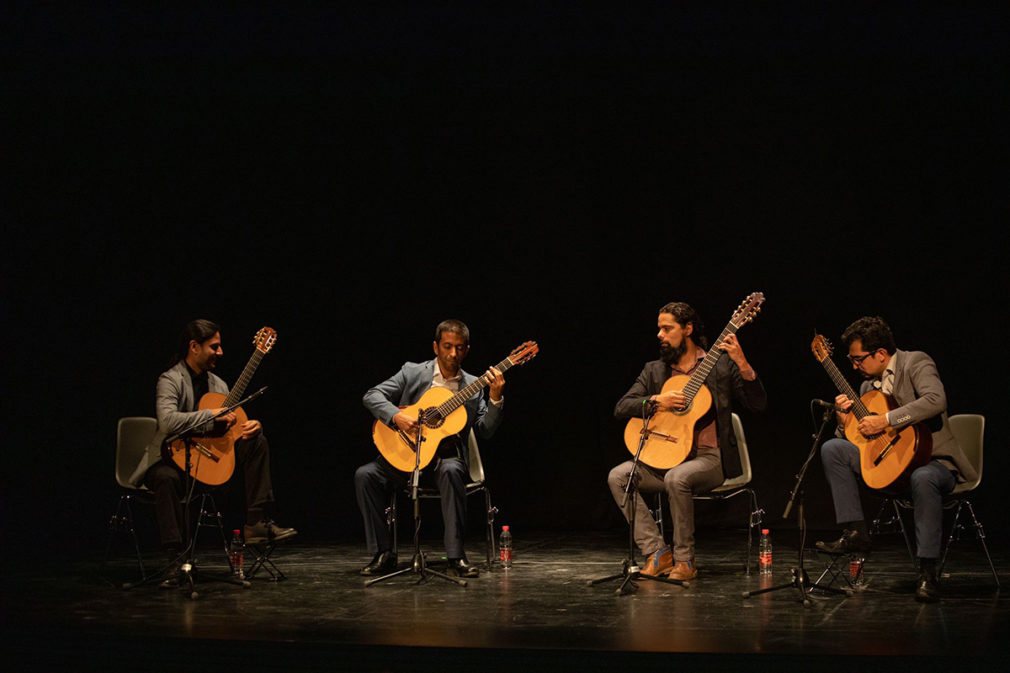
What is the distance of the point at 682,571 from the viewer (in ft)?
15.1

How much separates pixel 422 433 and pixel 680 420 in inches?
48.9

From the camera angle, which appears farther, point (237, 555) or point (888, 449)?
point (237, 555)

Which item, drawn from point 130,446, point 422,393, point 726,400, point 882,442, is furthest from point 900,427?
point 130,446

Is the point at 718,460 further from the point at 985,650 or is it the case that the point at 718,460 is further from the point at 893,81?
the point at 893,81

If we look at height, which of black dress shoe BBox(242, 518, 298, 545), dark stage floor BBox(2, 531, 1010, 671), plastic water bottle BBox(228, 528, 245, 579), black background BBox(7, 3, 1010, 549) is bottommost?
dark stage floor BBox(2, 531, 1010, 671)

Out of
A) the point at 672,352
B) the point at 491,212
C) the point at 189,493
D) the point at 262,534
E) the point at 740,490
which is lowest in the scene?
the point at 262,534

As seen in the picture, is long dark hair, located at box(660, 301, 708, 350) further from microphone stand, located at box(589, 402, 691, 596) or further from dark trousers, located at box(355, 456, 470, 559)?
dark trousers, located at box(355, 456, 470, 559)

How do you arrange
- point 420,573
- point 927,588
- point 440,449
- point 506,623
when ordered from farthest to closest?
point 440,449 → point 420,573 → point 927,588 → point 506,623

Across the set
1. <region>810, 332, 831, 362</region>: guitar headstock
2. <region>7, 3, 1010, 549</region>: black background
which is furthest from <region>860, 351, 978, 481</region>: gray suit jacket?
<region>7, 3, 1010, 549</region>: black background

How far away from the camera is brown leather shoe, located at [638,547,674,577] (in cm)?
468

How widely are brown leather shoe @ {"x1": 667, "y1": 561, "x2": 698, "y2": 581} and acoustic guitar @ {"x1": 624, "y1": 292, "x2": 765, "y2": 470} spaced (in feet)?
1.45

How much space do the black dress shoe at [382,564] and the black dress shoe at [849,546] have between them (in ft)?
6.74

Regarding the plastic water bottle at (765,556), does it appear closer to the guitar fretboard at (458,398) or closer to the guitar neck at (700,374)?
the guitar neck at (700,374)

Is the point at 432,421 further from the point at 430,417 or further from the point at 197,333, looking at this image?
the point at 197,333
